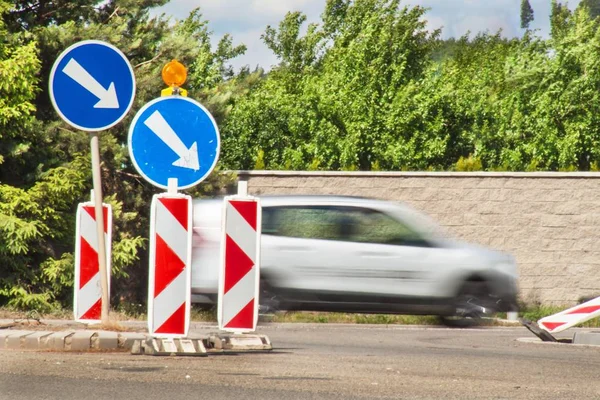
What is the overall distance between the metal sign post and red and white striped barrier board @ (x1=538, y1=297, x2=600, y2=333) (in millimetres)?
5406

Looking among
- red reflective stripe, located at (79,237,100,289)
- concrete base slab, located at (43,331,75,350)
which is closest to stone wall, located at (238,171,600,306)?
red reflective stripe, located at (79,237,100,289)

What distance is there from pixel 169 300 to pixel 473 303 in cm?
592

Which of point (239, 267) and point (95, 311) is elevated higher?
point (239, 267)

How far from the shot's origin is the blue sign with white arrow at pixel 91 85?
898 centimetres

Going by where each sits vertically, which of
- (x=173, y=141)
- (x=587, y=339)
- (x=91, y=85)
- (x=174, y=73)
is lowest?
(x=587, y=339)

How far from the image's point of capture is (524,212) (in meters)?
19.7

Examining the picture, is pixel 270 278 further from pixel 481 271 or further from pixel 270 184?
pixel 270 184

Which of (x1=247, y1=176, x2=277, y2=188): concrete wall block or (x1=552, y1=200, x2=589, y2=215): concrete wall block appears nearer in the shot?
(x1=247, y1=176, x2=277, y2=188): concrete wall block

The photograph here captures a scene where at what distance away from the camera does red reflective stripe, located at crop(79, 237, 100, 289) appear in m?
9.94

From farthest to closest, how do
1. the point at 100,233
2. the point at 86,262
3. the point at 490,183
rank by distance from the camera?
the point at 490,183 → the point at 86,262 → the point at 100,233

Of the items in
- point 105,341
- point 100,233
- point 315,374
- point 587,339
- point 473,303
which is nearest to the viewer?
point 315,374

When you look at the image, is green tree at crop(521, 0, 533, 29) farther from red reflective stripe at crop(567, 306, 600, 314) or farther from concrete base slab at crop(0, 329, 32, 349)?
concrete base slab at crop(0, 329, 32, 349)

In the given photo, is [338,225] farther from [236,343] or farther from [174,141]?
[174,141]

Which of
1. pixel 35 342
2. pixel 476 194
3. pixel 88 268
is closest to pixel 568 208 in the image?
pixel 476 194
